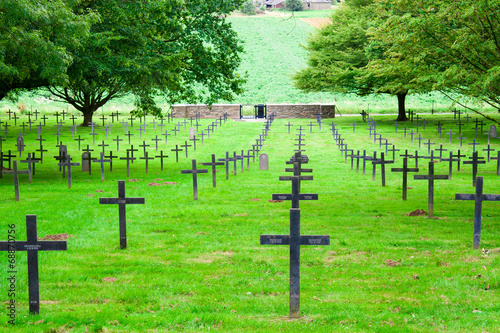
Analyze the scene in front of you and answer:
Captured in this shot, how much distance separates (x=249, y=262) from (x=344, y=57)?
42.9m

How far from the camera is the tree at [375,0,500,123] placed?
44.1 ft

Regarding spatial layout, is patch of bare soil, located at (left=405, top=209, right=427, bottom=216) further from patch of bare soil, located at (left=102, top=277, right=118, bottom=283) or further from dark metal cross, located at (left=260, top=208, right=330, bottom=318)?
patch of bare soil, located at (left=102, top=277, right=118, bottom=283)

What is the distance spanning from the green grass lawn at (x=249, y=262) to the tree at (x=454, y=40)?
377 centimetres

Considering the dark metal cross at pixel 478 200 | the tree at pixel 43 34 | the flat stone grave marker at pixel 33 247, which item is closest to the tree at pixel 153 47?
the tree at pixel 43 34

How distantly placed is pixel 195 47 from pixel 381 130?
77.1 feet

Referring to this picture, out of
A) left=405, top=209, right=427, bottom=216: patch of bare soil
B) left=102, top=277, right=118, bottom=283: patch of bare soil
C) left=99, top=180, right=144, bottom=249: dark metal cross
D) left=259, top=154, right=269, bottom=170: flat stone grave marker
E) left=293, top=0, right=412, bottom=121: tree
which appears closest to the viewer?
left=102, top=277, right=118, bottom=283: patch of bare soil

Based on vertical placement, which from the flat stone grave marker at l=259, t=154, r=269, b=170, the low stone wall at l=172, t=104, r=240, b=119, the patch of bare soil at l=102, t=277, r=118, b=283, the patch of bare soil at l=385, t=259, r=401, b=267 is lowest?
the patch of bare soil at l=385, t=259, r=401, b=267

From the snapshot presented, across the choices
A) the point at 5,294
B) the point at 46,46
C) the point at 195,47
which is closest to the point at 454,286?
the point at 5,294

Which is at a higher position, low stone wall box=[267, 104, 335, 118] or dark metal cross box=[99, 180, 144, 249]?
low stone wall box=[267, 104, 335, 118]

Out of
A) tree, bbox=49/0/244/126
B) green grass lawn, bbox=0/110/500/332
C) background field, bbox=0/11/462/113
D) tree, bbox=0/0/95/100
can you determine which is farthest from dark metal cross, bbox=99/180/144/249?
background field, bbox=0/11/462/113

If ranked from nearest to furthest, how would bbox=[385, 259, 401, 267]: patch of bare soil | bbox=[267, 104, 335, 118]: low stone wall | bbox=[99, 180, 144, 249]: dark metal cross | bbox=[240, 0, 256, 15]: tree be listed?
bbox=[385, 259, 401, 267]: patch of bare soil → bbox=[99, 180, 144, 249]: dark metal cross → bbox=[240, 0, 256, 15]: tree → bbox=[267, 104, 335, 118]: low stone wall

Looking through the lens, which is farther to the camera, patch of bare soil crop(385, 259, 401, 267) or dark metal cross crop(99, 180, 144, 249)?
dark metal cross crop(99, 180, 144, 249)

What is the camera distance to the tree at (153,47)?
19328 millimetres

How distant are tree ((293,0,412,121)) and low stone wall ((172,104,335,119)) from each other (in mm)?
2896
